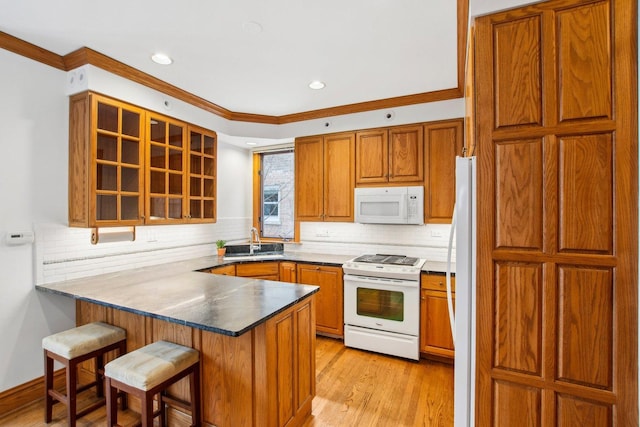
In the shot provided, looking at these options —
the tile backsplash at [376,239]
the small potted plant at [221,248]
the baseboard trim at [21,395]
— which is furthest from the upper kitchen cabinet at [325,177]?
the baseboard trim at [21,395]

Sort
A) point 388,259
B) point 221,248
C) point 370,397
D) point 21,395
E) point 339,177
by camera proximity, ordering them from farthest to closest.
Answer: point 221,248, point 339,177, point 388,259, point 370,397, point 21,395

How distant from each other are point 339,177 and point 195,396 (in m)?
2.56

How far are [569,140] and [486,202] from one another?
0.38 meters

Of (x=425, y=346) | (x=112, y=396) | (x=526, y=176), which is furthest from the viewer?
(x=425, y=346)

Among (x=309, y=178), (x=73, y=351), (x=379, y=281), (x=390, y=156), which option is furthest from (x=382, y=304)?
(x=73, y=351)

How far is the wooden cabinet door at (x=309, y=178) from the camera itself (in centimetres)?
371

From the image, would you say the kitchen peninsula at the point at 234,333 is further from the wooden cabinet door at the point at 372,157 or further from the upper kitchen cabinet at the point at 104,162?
the wooden cabinet door at the point at 372,157

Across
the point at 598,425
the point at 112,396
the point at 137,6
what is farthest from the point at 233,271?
the point at 598,425

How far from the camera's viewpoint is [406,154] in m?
3.25

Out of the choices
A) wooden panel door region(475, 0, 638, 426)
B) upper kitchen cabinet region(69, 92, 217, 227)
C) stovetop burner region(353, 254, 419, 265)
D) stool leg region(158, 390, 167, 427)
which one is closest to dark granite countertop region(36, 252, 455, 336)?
stovetop burner region(353, 254, 419, 265)

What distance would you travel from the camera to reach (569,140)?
3.99ft

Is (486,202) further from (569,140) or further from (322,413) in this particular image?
(322,413)

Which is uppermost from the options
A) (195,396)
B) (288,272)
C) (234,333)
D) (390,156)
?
(390,156)

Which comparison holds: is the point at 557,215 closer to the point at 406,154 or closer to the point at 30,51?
the point at 406,154
